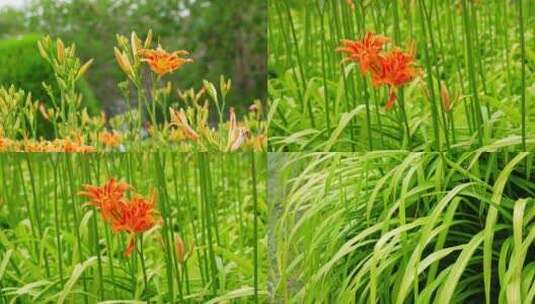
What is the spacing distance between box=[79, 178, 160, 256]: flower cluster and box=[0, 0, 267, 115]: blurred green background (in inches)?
12.6

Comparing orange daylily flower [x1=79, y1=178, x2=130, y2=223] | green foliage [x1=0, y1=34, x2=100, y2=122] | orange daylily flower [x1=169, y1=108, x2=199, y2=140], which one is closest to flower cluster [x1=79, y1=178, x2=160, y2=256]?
orange daylily flower [x1=79, y1=178, x2=130, y2=223]

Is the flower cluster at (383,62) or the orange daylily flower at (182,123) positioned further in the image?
the orange daylily flower at (182,123)

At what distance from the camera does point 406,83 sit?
5.25ft

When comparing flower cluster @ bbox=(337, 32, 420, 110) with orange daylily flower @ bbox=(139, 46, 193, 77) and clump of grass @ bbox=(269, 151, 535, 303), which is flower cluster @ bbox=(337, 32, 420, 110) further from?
orange daylily flower @ bbox=(139, 46, 193, 77)

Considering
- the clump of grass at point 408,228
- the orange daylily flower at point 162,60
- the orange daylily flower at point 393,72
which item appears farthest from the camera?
the orange daylily flower at point 162,60

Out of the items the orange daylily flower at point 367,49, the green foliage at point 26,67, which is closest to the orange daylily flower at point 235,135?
the orange daylily flower at point 367,49

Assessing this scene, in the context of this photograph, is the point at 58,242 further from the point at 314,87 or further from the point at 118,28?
the point at 314,87

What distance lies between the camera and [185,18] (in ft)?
6.14

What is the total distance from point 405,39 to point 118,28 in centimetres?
73

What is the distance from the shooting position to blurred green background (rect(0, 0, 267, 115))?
1802 millimetres

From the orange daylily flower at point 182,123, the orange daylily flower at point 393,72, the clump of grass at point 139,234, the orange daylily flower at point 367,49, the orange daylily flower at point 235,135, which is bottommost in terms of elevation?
the clump of grass at point 139,234

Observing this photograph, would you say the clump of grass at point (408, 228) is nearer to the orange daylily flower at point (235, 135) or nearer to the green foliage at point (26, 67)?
the orange daylily flower at point (235, 135)

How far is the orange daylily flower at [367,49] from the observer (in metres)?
1.55

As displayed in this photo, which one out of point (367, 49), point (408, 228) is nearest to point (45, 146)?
point (367, 49)
